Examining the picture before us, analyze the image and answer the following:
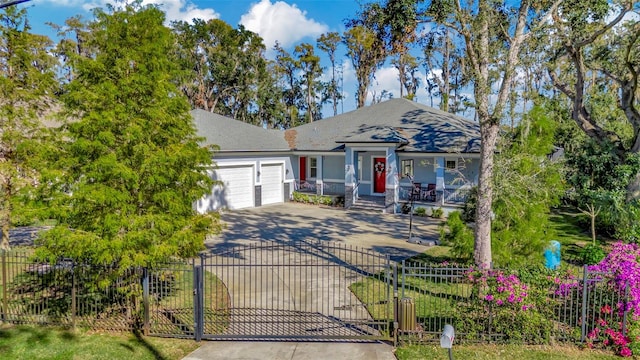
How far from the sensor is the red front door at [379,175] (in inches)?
948

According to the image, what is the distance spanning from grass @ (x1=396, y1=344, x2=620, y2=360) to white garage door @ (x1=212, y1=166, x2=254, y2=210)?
16157mm

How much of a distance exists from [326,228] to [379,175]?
7217 millimetres

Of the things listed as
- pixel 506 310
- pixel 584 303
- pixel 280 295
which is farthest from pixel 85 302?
pixel 584 303

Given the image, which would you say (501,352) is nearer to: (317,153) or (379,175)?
(379,175)

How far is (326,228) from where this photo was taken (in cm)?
1823

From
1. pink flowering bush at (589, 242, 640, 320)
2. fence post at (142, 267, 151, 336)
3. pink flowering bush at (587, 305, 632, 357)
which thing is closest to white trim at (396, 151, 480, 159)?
pink flowering bush at (589, 242, 640, 320)

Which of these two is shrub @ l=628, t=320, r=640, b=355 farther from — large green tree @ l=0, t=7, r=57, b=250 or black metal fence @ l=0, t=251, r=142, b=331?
large green tree @ l=0, t=7, r=57, b=250

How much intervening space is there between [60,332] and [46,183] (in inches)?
118

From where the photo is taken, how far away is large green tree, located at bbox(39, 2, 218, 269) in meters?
7.65

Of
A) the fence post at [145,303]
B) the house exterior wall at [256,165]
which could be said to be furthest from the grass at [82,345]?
the house exterior wall at [256,165]

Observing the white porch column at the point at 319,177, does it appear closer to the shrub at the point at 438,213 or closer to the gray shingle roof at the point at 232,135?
the gray shingle roof at the point at 232,135

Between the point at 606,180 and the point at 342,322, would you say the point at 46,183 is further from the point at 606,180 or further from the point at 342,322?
the point at 606,180

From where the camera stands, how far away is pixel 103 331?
8.29 metres

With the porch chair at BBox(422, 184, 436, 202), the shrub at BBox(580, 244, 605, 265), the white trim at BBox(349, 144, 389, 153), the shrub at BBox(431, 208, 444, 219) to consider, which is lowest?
the shrub at BBox(580, 244, 605, 265)
